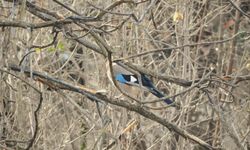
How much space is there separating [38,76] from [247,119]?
3814 millimetres

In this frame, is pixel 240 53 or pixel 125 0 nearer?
pixel 125 0

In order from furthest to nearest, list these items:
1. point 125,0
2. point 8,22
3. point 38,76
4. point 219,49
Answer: point 219,49, point 38,76, point 8,22, point 125,0

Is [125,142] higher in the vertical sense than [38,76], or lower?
lower

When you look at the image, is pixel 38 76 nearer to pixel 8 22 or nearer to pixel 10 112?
pixel 8 22

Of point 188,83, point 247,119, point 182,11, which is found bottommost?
point 247,119

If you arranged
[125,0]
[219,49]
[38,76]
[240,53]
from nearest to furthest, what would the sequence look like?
1. [125,0]
2. [38,76]
3. [219,49]
4. [240,53]

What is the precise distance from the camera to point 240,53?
9.38m

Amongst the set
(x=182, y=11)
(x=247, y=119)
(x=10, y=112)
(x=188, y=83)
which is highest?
(x=182, y=11)

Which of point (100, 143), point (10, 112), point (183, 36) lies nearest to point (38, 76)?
point (10, 112)

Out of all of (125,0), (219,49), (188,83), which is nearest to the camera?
(125,0)

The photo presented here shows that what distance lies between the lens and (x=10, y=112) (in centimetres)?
534

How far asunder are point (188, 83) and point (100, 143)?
1.45 m

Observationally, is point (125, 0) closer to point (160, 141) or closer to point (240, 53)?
point (160, 141)

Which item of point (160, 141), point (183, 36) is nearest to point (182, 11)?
point (183, 36)
